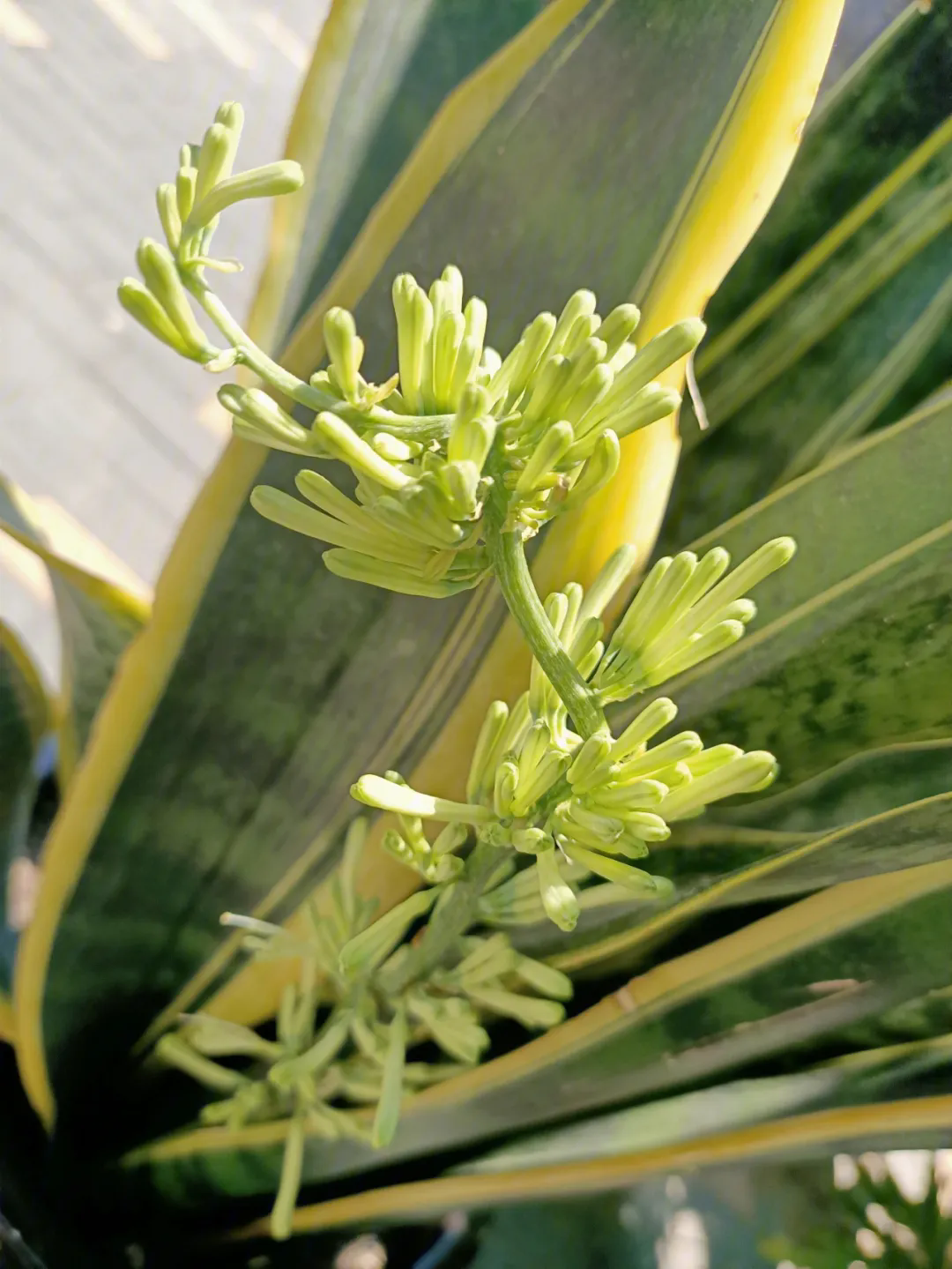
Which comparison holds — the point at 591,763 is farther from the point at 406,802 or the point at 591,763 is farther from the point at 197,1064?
the point at 197,1064

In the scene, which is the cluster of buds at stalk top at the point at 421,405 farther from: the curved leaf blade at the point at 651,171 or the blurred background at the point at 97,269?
the blurred background at the point at 97,269

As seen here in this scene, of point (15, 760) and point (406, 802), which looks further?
point (15, 760)

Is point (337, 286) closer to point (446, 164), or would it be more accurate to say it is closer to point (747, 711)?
point (446, 164)

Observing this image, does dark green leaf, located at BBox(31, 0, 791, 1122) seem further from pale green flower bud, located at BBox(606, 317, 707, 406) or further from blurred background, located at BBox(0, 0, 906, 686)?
blurred background, located at BBox(0, 0, 906, 686)

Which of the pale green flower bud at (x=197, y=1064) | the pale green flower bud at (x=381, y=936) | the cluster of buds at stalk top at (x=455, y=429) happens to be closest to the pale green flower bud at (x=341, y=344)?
the cluster of buds at stalk top at (x=455, y=429)

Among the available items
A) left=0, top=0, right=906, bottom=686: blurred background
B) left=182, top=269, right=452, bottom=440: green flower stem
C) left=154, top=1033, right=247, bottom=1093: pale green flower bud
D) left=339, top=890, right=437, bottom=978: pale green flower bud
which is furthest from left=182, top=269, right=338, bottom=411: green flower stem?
left=0, top=0, right=906, bottom=686: blurred background

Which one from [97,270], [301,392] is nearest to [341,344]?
[301,392]
